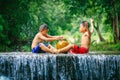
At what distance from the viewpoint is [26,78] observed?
1115cm

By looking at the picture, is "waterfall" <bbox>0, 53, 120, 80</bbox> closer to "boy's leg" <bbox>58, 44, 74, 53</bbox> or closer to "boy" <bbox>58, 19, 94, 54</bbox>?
"boy's leg" <bbox>58, 44, 74, 53</bbox>

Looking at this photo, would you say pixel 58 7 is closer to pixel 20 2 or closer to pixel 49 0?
pixel 49 0

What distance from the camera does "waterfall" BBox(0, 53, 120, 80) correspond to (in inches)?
429

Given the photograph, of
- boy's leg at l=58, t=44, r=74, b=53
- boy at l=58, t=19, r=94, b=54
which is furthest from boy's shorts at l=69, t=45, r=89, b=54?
boy's leg at l=58, t=44, r=74, b=53

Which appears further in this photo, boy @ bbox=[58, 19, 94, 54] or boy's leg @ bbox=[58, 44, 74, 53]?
boy @ bbox=[58, 19, 94, 54]

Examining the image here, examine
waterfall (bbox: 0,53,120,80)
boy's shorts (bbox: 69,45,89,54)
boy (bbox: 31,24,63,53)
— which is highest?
boy (bbox: 31,24,63,53)

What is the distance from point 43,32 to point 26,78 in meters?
1.95

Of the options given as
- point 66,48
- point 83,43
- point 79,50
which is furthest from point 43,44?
point 83,43

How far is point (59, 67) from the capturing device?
11.0m

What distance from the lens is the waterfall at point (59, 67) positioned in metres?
10.9

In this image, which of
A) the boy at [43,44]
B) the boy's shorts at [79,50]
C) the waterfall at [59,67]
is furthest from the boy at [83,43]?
the waterfall at [59,67]

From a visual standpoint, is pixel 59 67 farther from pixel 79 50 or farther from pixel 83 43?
pixel 83 43

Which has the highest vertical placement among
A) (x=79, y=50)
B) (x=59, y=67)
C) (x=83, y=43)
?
(x=83, y=43)

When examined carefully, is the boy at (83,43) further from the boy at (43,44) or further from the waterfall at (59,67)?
the waterfall at (59,67)
